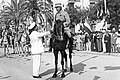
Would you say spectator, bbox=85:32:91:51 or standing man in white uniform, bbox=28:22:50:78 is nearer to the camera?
standing man in white uniform, bbox=28:22:50:78

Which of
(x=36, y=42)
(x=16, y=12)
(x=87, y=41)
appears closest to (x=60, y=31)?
(x=36, y=42)

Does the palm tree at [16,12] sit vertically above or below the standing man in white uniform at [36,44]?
above

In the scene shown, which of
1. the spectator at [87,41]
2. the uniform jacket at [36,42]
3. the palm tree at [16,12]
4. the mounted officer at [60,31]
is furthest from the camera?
the palm tree at [16,12]

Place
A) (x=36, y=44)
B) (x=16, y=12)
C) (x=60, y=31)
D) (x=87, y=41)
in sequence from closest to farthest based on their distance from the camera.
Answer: (x=60, y=31) → (x=36, y=44) → (x=87, y=41) → (x=16, y=12)

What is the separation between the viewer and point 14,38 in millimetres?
22891

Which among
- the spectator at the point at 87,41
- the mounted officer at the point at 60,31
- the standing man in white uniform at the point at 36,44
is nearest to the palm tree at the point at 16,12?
the spectator at the point at 87,41

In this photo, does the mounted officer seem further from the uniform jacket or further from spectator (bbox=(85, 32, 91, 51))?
spectator (bbox=(85, 32, 91, 51))

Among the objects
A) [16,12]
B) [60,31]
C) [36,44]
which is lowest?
[36,44]

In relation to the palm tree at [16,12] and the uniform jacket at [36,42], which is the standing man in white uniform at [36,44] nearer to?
the uniform jacket at [36,42]

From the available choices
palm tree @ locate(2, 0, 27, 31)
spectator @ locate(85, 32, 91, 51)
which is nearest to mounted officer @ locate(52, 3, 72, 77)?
spectator @ locate(85, 32, 91, 51)

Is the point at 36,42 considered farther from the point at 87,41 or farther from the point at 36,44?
the point at 87,41

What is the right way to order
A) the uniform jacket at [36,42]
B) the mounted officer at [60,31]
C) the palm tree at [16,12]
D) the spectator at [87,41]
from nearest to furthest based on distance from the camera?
the mounted officer at [60,31] → the uniform jacket at [36,42] → the spectator at [87,41] → the palm tree at [16,12]

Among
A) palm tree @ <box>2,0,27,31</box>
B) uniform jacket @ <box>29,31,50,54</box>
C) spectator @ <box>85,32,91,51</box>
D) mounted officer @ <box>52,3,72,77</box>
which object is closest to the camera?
mounted officer @ <box>52,3,72,77</box>

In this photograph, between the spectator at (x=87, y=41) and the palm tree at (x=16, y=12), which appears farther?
the palm tree at (x=16, y=12)
